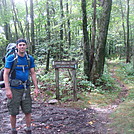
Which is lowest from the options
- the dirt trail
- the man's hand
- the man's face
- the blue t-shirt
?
the dirt trail

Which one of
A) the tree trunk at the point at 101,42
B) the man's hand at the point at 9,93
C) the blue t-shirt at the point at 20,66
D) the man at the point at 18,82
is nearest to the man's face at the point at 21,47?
the man at the point at 18,82

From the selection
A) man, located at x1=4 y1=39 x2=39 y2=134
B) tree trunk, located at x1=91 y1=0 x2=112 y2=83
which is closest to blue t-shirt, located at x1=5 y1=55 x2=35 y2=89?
man, located at x1=4 y1=39 x2=39 y2=134

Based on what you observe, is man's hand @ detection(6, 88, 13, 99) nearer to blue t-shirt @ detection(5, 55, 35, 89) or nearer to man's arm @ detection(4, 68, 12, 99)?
man's arm @ detection(4, 68, 12, 99)

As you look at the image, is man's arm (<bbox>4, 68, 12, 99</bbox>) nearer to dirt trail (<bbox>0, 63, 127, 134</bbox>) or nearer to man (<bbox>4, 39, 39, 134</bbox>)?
man (<bbox>4, 39, 39, 134</bbox>)

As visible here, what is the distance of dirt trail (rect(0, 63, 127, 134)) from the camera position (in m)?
4.50

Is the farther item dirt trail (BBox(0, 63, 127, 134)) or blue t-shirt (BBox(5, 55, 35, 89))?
dirt trail (BBox(0, 63, 127, 134))

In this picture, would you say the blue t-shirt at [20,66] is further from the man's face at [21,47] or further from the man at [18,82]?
the man's face at [21,47]

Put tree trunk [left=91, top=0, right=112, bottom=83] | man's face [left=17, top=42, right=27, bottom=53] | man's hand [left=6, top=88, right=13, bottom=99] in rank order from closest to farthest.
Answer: man's hand [left=6, top=88, right=13, bottom=99] → man's face [left=17, top=42, right=27, bottom=53] → tree trunk [left=91, top=0, right=112, bottom=83]

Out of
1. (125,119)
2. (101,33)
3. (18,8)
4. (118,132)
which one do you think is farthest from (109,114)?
(18,8)

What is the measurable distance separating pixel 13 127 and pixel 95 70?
6.22 meters

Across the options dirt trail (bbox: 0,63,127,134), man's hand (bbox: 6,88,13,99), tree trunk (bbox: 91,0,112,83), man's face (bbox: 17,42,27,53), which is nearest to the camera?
man's hand (bbox: 6,88,13,99)

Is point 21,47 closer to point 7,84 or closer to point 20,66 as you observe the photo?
point 20,66

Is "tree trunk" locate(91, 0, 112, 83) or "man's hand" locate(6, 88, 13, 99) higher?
"tree trunk" locate(91, 0, 112, 83)

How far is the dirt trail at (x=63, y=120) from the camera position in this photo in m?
4.50
